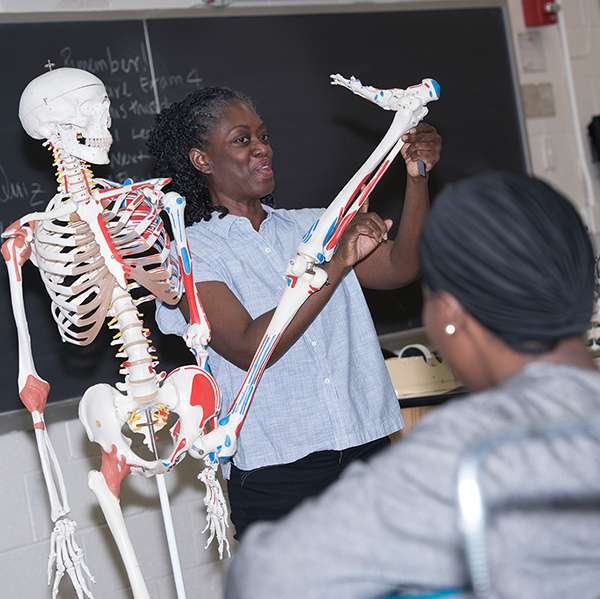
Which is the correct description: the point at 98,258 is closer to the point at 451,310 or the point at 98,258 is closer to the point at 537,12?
the point at 451,310

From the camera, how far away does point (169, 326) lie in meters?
2.11

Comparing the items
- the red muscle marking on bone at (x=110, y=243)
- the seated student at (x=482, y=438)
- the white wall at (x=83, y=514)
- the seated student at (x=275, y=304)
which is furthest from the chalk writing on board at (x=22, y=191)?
the seated student at (x=482, y=438)

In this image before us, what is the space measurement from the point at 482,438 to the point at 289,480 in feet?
3.83

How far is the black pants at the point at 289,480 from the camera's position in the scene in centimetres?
197

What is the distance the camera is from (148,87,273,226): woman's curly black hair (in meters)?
2.13

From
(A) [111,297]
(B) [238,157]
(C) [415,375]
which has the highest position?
(B) [238,157]

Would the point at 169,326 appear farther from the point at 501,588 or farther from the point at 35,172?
the point at 501,588

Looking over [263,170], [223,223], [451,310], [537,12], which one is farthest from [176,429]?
[537,12]

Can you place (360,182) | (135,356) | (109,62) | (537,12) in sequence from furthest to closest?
1. (537,12)
2. (109,62)
3. (360,182)
4. (135,356)

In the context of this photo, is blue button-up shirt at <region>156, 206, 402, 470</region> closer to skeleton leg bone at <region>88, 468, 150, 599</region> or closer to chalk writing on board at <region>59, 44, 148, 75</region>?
skeleton leg bone at <region>88, 468, 150, 599</region>

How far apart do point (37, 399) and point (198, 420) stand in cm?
30

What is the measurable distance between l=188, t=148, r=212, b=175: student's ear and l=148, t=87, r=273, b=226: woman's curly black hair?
11mm

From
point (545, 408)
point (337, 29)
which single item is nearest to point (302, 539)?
point (545, 408)

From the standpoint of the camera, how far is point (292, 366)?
2014 millimetres
